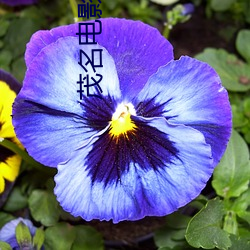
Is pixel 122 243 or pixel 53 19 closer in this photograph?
pixel 122 243

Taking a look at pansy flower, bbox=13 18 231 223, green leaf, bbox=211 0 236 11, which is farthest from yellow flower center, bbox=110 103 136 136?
green leaf, bbox=211 0 236 11

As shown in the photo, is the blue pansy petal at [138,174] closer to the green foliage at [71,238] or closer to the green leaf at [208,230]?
the green leaf at [208,230]

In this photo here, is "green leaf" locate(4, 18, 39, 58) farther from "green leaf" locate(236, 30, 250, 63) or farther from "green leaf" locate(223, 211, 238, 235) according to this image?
"green leaf" locate(223, 211, 238, 235)

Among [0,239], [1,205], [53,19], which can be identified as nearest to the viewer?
[0,239]

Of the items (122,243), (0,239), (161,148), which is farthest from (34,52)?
(122,243)

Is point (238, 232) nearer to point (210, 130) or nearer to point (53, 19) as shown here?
point (210, 130)

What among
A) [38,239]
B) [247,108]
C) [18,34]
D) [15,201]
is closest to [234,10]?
[247,108]

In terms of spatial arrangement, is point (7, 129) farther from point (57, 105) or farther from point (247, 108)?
point (247, 108)
